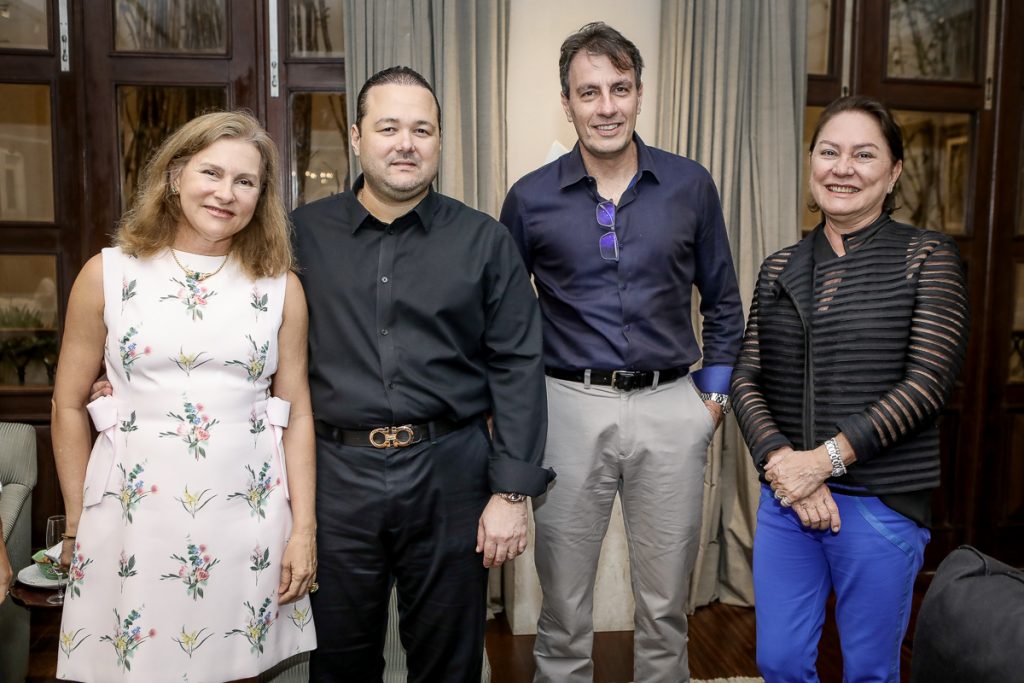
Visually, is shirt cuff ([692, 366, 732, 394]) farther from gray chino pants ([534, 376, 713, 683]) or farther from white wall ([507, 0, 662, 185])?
white wall ([507, 0, 662, 185])

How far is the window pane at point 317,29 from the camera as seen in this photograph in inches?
131

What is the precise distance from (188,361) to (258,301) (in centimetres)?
18

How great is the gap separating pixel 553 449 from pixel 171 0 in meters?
2.50

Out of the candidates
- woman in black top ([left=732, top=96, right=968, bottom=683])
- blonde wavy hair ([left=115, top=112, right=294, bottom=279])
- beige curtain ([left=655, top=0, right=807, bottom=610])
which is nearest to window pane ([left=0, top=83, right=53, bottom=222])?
blonde wavy hair ([left=115, top=112, right=294, bottom=279])

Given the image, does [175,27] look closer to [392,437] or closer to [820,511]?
[392,437]

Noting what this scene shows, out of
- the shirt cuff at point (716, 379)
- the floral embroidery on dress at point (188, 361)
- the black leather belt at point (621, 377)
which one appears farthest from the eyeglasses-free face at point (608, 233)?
the floral embroidery on dress at point (188, 361)

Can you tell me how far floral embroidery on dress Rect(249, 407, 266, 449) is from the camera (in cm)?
163

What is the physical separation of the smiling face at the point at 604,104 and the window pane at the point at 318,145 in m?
1.56

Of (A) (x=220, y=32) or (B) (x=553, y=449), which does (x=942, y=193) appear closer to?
(B) (x=553, y=449)

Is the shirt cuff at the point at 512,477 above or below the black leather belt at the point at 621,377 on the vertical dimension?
below

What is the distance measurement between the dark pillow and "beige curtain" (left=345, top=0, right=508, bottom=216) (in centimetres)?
237

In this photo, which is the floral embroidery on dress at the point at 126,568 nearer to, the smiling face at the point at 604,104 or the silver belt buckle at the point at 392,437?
the silver belt buckle at the point at 392,437

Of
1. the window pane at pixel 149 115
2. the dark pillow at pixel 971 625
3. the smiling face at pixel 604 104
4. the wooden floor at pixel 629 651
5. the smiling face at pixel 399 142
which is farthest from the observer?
the window pane at pixel 149 115

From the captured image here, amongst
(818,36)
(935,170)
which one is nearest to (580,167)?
(818,36)
